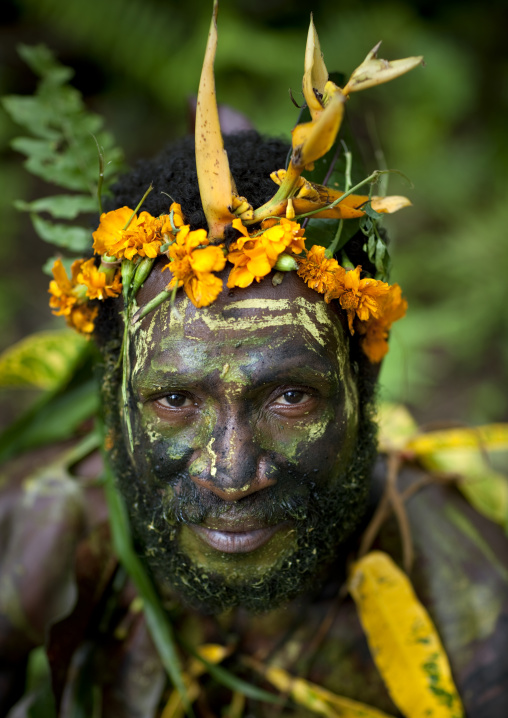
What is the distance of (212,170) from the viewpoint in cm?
142

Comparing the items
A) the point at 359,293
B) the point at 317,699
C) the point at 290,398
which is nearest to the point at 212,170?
the point at 359,293

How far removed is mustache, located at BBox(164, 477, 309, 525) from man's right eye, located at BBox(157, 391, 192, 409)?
173 mm

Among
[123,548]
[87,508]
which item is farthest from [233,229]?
[87,508]

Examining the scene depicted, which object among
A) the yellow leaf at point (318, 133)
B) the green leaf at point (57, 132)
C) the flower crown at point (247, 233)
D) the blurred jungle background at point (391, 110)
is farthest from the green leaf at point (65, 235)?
the blurred jungle background at point (391, 110)

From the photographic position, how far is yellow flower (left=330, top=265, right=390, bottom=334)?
151 cm

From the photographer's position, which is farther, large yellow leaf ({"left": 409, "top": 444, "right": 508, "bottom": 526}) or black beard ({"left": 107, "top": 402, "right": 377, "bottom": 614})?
large yellow leaf ({"left": 409, "top": 444, "right": 508, "bottom": 526})

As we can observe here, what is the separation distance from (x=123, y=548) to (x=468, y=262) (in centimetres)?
434

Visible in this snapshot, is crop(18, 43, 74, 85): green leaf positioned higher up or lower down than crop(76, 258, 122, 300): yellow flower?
higher up

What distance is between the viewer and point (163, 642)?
1949 millimetres

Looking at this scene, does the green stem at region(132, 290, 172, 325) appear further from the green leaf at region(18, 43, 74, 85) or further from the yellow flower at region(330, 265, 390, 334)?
the green leaf at region(18, 43, 74, 85)

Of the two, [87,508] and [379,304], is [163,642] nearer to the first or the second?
[87,508]

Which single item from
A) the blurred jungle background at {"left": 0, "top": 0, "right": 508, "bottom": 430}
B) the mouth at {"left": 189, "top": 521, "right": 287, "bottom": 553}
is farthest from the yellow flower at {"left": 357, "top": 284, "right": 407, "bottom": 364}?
the blurred jungle background at {"left": 0, "top": 0, "right": 508, "bottom": 430}

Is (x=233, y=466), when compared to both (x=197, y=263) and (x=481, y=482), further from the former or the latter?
(x=481, y=482)

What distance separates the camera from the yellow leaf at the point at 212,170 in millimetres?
1406
